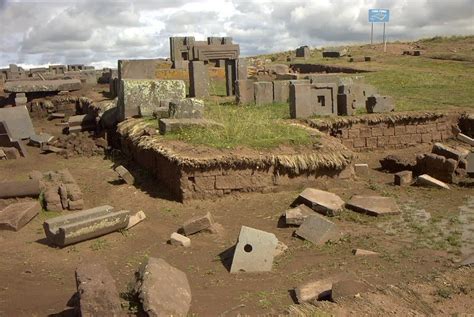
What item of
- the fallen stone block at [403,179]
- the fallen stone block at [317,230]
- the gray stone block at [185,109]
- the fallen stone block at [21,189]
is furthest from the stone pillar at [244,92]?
the fallen stone block at [317,230]

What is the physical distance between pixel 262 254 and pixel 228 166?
297 centimetres

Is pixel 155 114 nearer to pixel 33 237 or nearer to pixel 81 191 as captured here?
pixel 81 191

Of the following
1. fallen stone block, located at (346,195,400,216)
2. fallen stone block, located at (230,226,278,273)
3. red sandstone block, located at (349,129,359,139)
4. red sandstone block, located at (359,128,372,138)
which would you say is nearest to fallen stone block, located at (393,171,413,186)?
fallen stone block, located at (346,195,400,216)

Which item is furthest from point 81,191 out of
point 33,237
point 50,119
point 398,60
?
point 398,60

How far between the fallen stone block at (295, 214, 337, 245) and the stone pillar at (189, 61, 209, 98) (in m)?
11.1

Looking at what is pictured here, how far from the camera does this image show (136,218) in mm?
8250

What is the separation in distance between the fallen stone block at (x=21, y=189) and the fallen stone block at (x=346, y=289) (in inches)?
240

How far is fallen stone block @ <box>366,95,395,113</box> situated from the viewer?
1377cm

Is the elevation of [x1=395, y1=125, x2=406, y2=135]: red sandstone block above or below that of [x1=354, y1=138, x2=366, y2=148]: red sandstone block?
above

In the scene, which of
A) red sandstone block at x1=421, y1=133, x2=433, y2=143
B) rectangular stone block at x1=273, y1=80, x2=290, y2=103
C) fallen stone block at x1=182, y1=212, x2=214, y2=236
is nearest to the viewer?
fallen stone block at x1=182, y1=212, x2=214, y2=236

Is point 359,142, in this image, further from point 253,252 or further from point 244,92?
point 253,252

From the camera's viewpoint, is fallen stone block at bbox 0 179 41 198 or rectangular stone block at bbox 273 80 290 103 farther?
rectangular stone block at bbox 273 80 290 103

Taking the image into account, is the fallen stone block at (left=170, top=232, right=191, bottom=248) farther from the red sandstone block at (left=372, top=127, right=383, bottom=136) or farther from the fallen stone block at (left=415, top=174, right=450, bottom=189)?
the red sandstone block at (left=372, top=127, right=383, bottom=136)

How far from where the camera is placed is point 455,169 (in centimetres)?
1058
